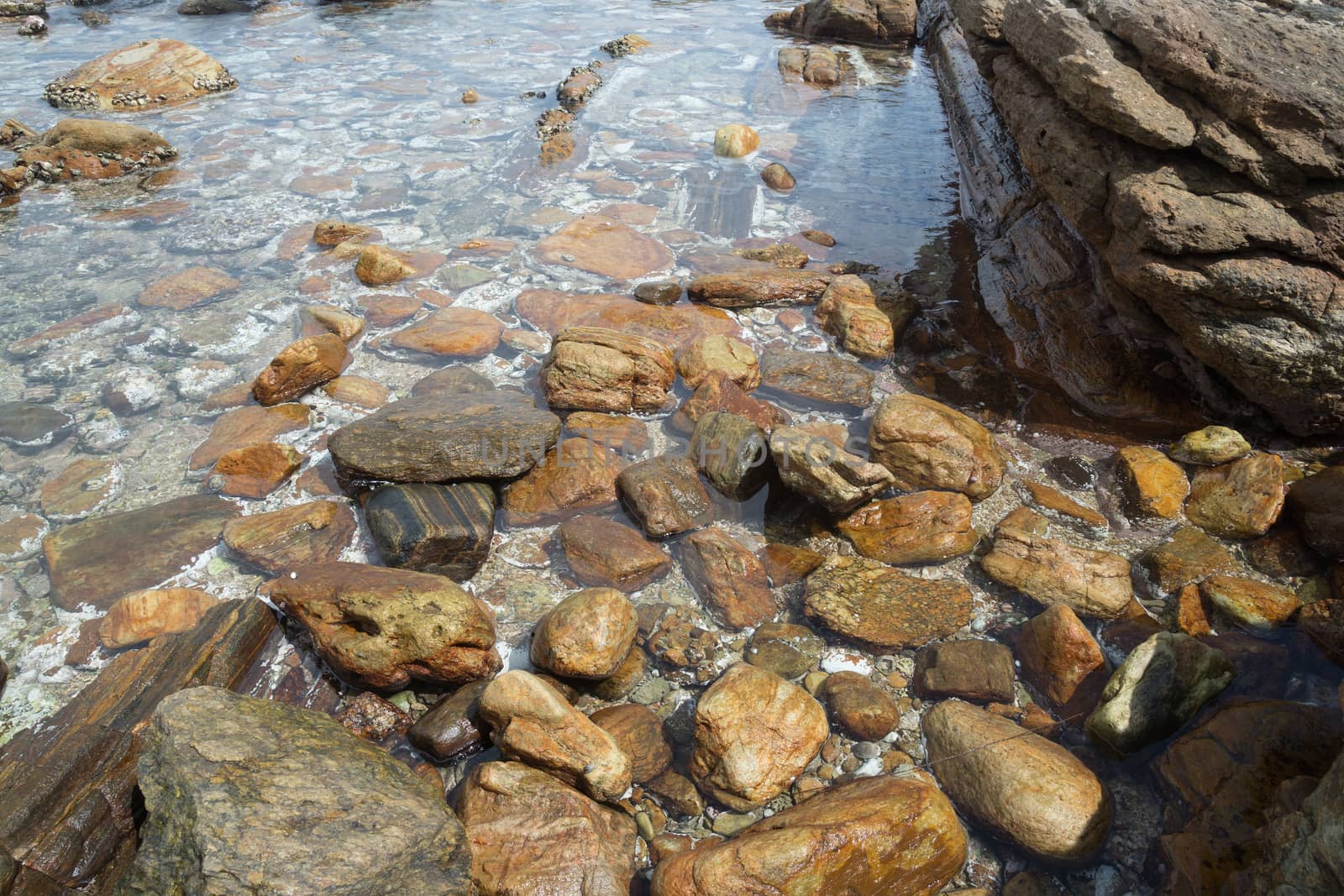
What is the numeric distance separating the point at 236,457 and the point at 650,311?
253cm

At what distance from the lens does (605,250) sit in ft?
19.2

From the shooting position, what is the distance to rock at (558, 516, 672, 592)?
3302 millimetres

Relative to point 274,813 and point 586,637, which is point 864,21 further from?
point 274,813

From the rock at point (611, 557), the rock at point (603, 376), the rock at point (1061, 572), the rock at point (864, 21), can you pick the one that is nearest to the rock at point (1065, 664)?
the rock at point (1061, 572)

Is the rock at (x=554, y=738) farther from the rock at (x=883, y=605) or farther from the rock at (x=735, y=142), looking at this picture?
the rock at (x=735, y=142)

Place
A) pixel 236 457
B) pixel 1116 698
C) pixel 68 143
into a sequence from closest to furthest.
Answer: pixel 1116 698
pixel 236 457
pixel 68 143

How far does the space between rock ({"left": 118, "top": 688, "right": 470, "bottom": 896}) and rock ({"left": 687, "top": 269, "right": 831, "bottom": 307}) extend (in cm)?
366

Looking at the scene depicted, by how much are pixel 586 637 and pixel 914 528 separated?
1.58 meters

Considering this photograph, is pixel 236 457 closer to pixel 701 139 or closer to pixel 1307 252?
pixel 1307 252

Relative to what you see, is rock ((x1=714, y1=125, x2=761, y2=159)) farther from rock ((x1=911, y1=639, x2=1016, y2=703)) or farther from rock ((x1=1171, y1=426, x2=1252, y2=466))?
rock ((x1=911, y1=639, x2=1016, y2=703))

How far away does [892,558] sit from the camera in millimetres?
3391

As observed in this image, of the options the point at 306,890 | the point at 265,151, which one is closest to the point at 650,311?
the point at 306,890

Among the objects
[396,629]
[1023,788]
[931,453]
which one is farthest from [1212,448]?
[396,629]

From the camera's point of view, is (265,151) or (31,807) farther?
(265,151)
